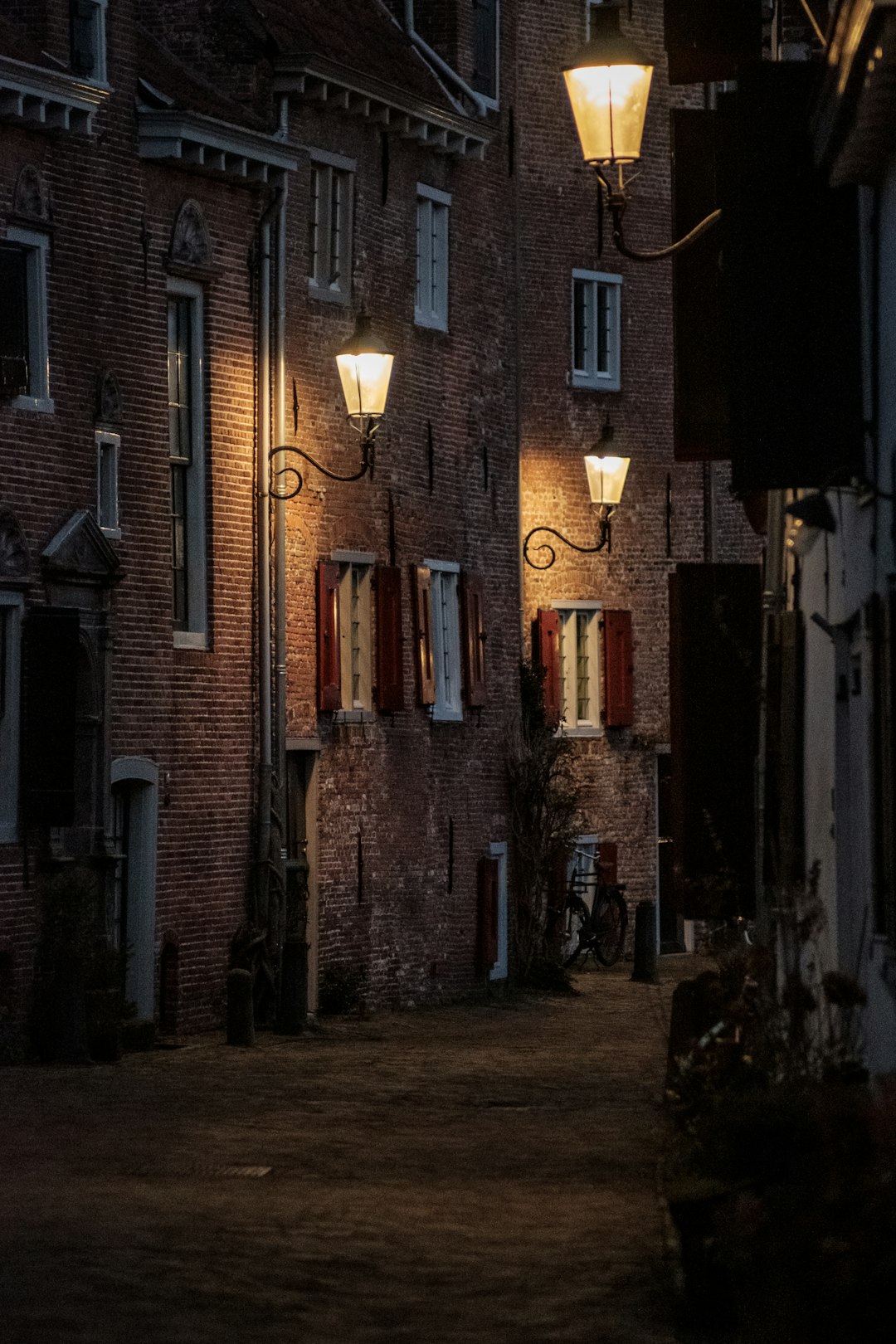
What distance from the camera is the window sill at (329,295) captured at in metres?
24.5

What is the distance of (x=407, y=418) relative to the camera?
2638cm

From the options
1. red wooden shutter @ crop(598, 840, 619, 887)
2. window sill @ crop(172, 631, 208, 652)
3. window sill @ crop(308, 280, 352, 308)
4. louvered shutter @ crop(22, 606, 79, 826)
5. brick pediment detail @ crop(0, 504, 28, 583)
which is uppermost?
window sill @ crop(308, 280, 352, 308)

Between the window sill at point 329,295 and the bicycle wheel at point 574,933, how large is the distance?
29.2 feet

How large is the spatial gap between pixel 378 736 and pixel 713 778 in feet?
29.0

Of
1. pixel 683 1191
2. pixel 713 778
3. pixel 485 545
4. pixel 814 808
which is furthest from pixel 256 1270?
pixel 485 545

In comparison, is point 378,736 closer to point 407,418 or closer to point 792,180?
point 407,418

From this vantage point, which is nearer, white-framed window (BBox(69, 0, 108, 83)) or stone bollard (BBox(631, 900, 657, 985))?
white-framed window (BBox(69, 0, 108, 83))

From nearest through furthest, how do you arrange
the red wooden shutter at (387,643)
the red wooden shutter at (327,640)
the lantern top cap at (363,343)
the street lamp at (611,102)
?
the street lamp at (611,102) → the lantern top cap at (363,343) → the red wooden shutter at (327,640) → the red wooden shutter at (387,643)

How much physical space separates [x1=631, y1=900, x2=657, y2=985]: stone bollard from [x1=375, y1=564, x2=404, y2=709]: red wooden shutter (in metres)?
6.16

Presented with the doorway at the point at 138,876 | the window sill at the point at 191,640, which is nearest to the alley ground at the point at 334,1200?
the doorway at the point at 138,876

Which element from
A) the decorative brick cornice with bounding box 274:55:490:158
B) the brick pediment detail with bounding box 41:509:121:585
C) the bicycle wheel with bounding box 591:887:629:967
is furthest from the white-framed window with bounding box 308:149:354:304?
the bicycle wheel with bounding box 591:887:629:967

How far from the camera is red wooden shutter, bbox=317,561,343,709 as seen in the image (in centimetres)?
2423

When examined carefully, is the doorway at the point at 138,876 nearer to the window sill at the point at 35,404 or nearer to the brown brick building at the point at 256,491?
the brown brick building at the point at 256,491

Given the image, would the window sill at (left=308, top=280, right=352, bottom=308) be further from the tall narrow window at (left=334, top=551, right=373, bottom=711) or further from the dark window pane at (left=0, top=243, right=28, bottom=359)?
the dark window pane at (left=0, top=243, right=28, bottom=359)
